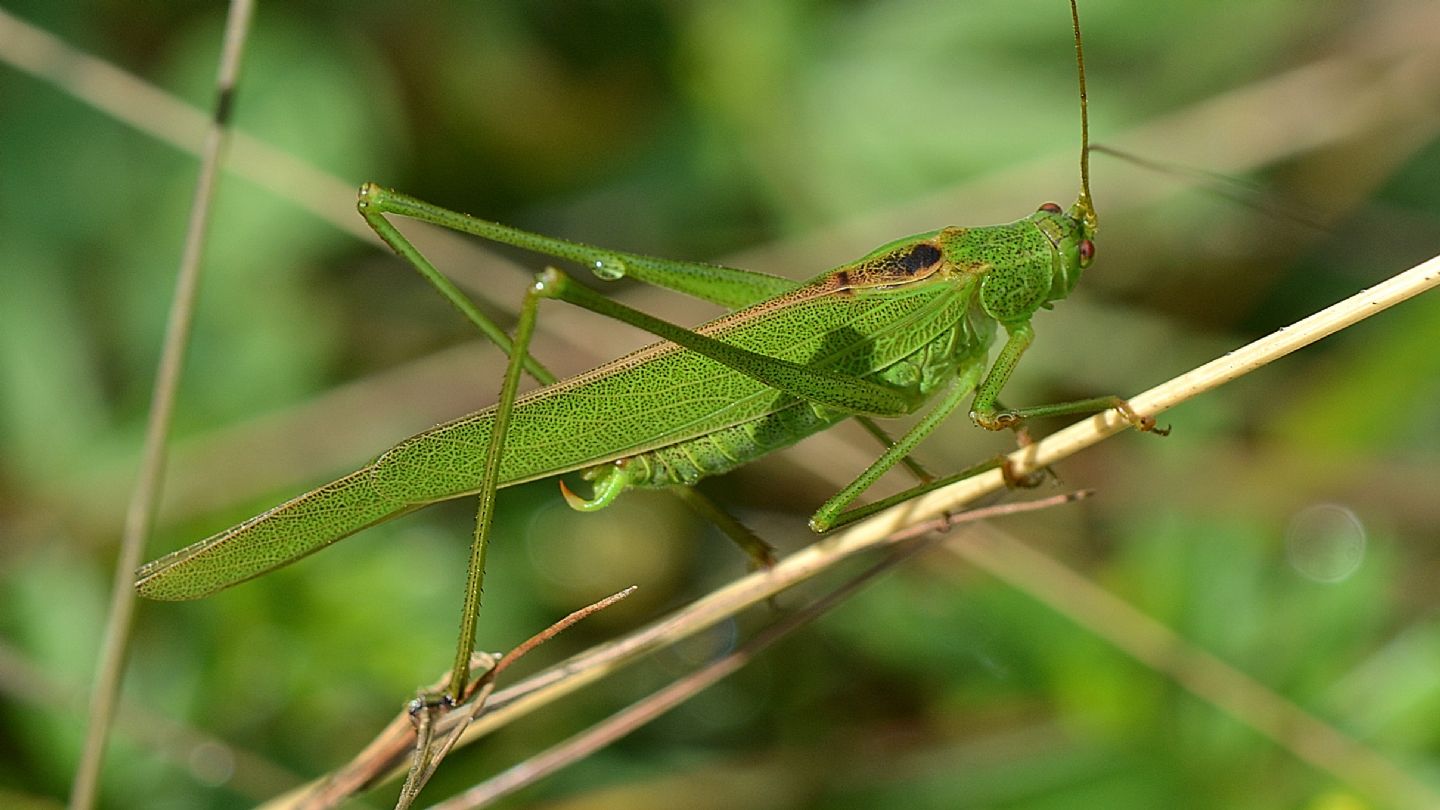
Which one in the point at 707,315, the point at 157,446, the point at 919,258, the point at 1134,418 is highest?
the point at 707,315

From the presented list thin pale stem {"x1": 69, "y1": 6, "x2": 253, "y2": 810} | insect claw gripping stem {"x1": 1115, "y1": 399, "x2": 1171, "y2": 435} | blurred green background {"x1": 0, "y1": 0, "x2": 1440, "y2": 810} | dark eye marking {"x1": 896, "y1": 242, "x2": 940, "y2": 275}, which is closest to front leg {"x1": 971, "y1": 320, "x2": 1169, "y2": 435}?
insect claw gripping stem {"x1": 1115, "y1": 399, "x2": 1171, "y2": 435}

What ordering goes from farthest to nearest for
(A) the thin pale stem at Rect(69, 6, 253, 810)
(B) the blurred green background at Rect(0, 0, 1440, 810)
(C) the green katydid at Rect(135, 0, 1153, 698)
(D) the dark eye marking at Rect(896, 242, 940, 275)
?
1. (B) the blurred green background at Rect(0, 0, 1440, 810)
2. (D) the dark eye marking at Rect(896, 242, 940, 275)
3. (A) the thin pale stem at Rect(69, 6, 253, 810)
4. (C) the green katydid at Rect(135, 0, 1153, 698)

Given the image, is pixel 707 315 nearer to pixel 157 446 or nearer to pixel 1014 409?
pixel 1014 409

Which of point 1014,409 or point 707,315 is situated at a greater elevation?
point 707,315

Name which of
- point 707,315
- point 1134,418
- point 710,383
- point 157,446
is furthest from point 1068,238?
point 157,446

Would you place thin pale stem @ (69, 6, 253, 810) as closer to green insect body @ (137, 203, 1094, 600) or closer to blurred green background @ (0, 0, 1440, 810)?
green insect body @ (137, 203, 1094, 600)

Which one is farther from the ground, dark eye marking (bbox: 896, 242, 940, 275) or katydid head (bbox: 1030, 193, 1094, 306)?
katydid head (bbox: 1030, 193, 1094, 306)

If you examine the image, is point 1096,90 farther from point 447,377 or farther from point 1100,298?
point 447,377

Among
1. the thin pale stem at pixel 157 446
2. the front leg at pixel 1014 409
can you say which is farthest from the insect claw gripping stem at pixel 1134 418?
the thin pale stem at pixel 157 446
